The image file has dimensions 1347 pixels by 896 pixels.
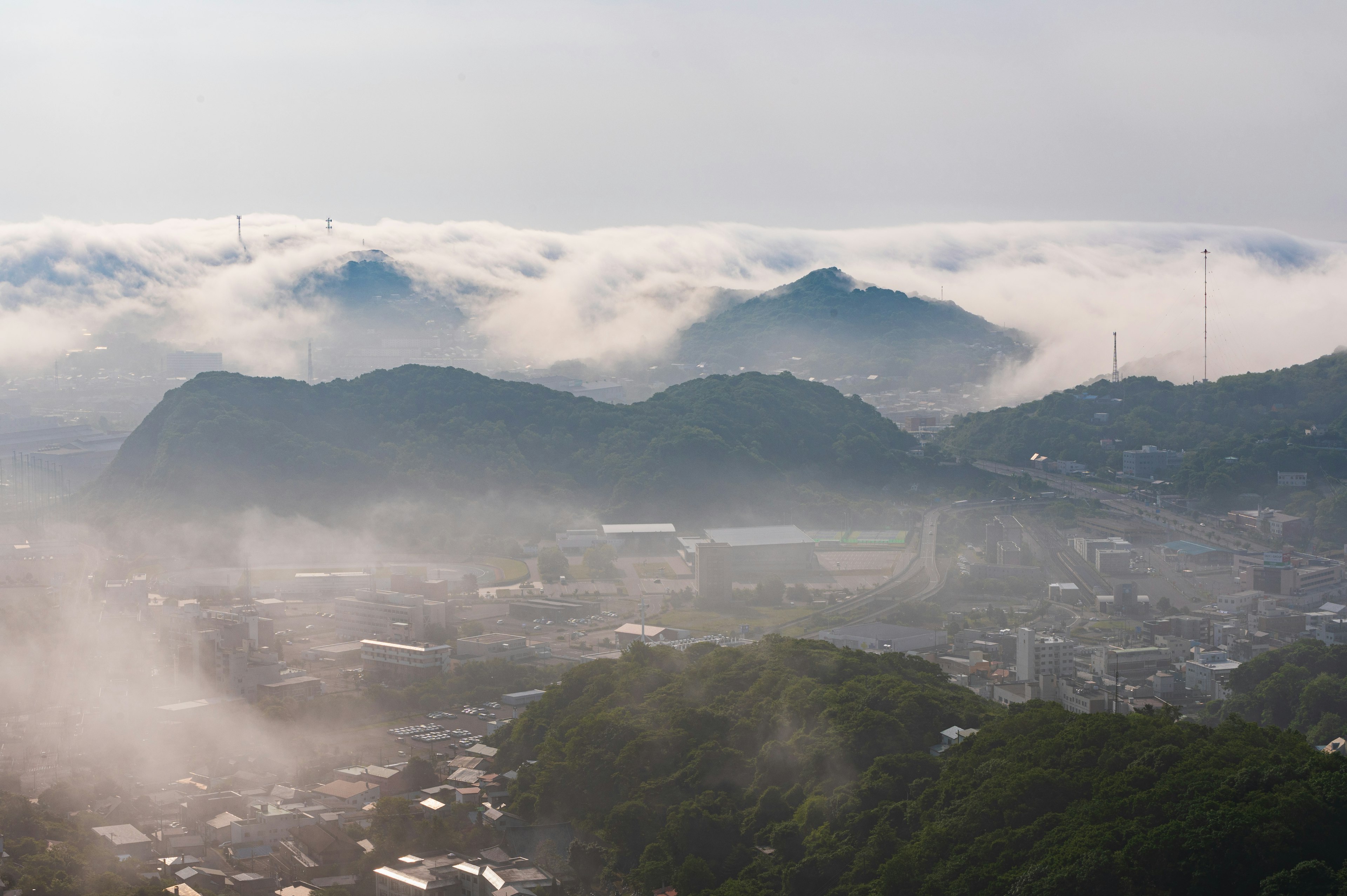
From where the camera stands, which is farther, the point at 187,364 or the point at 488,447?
the point at 187,364

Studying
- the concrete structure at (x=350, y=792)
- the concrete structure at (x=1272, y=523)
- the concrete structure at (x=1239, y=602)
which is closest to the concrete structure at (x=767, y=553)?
the concrete structure at (x=1239, y=602)

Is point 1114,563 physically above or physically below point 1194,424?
below

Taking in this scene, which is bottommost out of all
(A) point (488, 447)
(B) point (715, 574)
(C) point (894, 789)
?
(C) point (894, 789)

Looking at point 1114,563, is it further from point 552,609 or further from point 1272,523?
point 552,609

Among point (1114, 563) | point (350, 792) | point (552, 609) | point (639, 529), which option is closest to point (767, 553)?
point (639, 529)

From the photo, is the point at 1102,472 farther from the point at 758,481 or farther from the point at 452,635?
the point at 452,635

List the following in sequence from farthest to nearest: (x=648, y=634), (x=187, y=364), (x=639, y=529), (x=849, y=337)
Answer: (x=849, y=337) → (x=187, y=364) → (x=639, y=529) → (x=648, y=634)

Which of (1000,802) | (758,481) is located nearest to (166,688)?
(1000,802)

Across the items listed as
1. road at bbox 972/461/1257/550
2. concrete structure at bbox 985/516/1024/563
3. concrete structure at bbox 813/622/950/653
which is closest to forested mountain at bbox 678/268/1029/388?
road at bbox 972/461/1257/550

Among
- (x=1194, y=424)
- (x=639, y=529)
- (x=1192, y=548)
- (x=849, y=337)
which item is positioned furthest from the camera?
(x=849, y=337)
